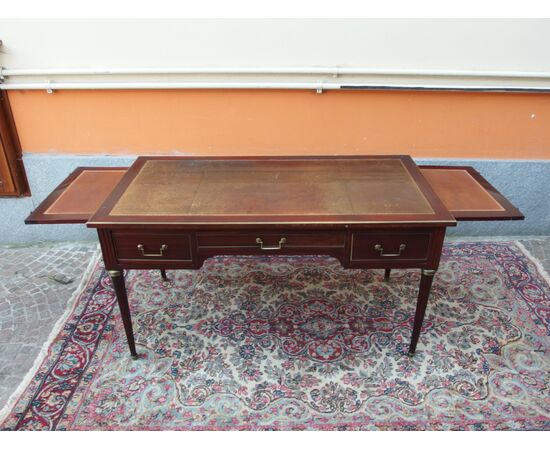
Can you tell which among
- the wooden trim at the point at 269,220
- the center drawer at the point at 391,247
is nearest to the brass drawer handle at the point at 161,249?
the wooden trim at the point at 269,220

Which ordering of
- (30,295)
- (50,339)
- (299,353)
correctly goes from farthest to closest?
(30,295)
(50,339)
(299,353)

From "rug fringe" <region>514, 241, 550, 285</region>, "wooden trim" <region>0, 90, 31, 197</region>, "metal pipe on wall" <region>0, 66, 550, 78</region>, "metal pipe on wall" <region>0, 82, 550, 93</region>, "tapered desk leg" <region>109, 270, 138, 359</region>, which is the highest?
"metal pipe on wall" <region>0, 66, 550, 78</region>

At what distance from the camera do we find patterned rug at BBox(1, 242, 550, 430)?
224 centimetres

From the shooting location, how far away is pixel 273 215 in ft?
6.96

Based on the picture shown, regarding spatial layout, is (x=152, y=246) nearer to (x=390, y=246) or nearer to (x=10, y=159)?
(x=390, y=246)

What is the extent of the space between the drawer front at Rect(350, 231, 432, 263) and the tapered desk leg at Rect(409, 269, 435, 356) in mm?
116

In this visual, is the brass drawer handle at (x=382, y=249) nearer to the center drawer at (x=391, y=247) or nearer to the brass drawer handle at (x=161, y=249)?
the center drawer at (x=391, y=247)

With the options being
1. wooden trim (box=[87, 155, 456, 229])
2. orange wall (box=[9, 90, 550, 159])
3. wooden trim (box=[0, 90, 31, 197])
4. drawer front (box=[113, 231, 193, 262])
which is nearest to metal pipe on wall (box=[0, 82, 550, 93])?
orange wall (box=[9, 90, 550, 159])

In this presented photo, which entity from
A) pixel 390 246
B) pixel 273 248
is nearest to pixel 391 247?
Answer: pixel 390 246

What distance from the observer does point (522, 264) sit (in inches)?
132

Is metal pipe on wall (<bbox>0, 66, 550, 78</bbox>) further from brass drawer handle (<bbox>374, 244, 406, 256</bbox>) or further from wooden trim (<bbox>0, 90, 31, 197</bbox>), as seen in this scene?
brass drawer handle (<bbox>374, 244, 406, 256</bbox>)

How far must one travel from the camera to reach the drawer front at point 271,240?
7.00 ft

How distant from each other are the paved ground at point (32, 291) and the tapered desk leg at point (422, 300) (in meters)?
1.49

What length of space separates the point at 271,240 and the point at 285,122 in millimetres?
1460
